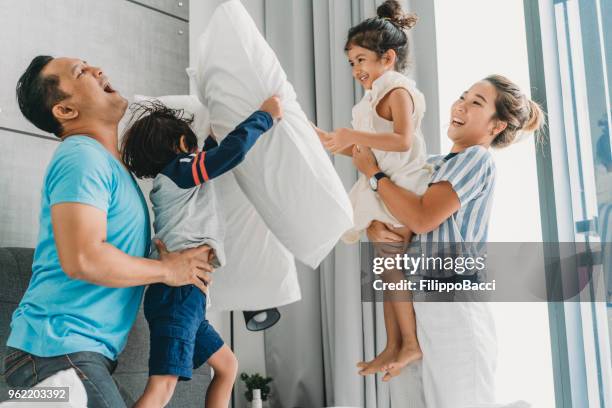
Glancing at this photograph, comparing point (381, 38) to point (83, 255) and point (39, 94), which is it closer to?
point (39, 94)

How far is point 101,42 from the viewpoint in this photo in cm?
227

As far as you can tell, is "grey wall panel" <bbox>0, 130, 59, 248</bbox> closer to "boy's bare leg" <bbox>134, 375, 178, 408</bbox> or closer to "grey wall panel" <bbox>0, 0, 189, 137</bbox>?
"grey wall panel" <bbox>0, 0, 189, 137</bbox>

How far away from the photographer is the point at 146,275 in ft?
4.23

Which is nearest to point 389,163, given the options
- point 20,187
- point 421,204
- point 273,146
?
point 421,204

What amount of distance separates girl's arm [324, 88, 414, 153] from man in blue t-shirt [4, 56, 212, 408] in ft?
1.66

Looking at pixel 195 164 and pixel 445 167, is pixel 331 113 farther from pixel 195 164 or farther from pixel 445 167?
pixel 195 164

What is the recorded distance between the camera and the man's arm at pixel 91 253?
3.95 ft

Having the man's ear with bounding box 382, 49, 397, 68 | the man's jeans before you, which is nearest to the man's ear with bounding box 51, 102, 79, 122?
the man's jeans

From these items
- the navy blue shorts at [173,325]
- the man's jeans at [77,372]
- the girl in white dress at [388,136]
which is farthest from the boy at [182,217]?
the girl in white dress at [388,136]

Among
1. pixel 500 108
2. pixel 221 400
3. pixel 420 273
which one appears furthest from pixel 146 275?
pixel 500 108

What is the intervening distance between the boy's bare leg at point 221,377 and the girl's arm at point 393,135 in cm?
64

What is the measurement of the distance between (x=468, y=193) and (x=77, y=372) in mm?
1023

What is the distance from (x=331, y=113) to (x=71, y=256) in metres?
1.71

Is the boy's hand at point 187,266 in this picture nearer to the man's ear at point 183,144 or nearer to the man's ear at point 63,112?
the man's ear at point 183,144
